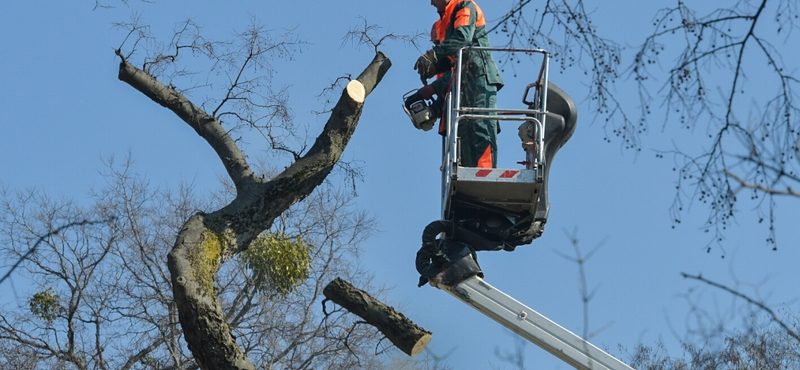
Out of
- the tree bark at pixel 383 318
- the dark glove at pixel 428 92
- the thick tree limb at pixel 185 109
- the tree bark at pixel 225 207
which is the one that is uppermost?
the dark glove at pixel 428 92

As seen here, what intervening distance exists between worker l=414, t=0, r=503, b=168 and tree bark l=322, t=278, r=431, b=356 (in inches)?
85.8

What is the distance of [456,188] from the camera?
28.3ft

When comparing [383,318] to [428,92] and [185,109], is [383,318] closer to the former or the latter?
[185,109]

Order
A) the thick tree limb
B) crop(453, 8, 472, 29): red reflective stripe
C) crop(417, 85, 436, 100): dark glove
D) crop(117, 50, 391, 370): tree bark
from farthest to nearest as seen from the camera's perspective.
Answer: crop(417, 85, 436, 100): dark glove, crop(453, 8, 472, 29): red reflective stripe, the thick tree limb, crop(117, 50, 391, 370): tree bark

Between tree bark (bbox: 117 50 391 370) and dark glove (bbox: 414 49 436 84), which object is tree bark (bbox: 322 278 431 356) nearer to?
tree bark (bbox: 117 50 391 370)

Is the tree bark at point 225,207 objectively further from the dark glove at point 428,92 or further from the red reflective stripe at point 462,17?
the dark glove at point 428,92

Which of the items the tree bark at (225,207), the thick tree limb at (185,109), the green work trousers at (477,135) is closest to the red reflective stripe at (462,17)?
the green work trousers at (477,135)

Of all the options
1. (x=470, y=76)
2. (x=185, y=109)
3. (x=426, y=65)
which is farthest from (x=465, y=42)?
(x=185, y=109)

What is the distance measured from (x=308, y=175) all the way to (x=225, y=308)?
918cm

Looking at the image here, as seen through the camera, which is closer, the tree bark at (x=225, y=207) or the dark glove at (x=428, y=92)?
the tree bark at (x=225, y=207)

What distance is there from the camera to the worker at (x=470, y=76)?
29.8ft

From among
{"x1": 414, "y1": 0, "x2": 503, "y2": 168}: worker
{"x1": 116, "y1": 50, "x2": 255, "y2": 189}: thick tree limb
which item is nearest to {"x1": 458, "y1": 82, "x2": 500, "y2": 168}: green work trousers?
{"x1": 414, "y1": 0, "x2": 503, "y2": 168}: worker

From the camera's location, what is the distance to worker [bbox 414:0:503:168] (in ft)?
29.8

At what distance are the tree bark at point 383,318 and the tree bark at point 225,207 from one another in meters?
0.70
